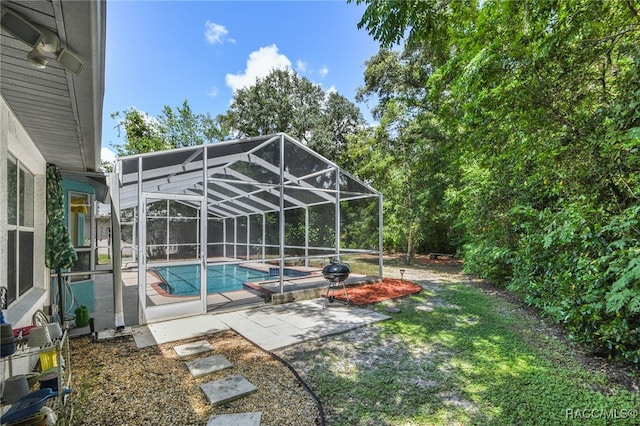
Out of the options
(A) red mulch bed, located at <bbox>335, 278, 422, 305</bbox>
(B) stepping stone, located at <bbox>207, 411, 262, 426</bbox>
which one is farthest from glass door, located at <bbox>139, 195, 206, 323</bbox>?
(B) stepping stone, located at <bbox>207, 411, 262, 426</bbox>

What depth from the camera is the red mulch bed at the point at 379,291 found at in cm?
675

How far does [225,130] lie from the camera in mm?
21781

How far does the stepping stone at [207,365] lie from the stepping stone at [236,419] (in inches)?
36.8

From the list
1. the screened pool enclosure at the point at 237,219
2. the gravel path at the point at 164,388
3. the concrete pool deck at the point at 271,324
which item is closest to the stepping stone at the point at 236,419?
the gravel path at the point at 164,388

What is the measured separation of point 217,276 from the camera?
10617 millimetres

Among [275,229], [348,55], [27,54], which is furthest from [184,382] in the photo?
[348,55]

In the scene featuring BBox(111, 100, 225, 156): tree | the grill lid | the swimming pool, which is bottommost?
the swimming pool

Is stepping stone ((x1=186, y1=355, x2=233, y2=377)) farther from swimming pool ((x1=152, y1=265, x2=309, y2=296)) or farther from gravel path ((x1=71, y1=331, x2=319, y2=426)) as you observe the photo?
swimming pool ((x1=152, y1=265, x2=309, y2=296))

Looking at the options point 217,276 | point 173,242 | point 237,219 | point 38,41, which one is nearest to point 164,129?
point 237,219

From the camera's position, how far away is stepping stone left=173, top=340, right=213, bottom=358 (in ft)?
13.1

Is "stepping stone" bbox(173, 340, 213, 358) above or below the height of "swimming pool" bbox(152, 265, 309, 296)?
above

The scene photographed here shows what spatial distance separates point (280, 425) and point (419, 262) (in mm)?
12058

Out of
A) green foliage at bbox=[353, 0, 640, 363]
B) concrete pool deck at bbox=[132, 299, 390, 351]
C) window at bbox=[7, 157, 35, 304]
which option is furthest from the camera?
concrete pool deck at bbox=[132, 299, 390, 351]

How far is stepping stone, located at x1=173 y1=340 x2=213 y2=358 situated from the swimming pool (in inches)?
171
